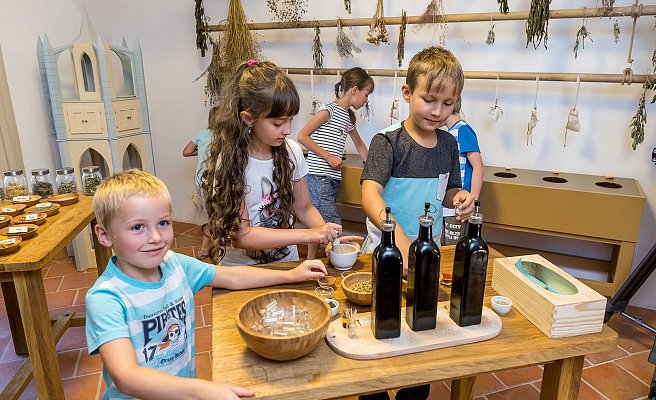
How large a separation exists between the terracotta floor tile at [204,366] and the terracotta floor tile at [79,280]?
1.27 meters

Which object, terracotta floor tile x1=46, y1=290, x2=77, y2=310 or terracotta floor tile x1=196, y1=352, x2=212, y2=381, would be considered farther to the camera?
terracotta floor tile x1=46, y1=290, x2=77, y2=310

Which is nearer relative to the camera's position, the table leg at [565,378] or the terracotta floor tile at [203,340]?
the table leg at [565,378]

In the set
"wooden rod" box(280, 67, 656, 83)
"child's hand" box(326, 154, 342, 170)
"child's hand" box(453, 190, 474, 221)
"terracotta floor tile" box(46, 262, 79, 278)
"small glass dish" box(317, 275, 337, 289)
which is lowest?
"terracotta floor tile" box(46, 262, 79, 278)

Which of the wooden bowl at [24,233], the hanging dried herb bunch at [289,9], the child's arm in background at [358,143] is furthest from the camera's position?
the hanging dried herb bunch at [289,9]

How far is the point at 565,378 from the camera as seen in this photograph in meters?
1.09

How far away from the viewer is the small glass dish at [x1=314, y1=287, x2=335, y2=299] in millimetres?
1197

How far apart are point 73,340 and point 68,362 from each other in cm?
22

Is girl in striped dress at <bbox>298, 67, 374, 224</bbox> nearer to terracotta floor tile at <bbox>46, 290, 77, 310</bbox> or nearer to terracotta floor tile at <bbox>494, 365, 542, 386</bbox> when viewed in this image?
terracotta floor tile at <bbox>494, 365, 542, 386</bbox>

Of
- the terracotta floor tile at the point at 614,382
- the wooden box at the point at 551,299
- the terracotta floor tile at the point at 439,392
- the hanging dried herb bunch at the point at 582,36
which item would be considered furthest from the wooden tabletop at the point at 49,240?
the hanging dried herb bunch at the point at 582,36

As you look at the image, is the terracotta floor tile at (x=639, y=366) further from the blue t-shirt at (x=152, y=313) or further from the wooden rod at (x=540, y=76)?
the blue t-shirt at (x=152, y=313)

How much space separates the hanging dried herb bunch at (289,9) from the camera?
3.52 m

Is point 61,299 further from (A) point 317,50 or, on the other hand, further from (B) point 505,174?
(B) point 505,174

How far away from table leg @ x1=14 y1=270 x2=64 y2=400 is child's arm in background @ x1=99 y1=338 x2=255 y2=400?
0.98 m

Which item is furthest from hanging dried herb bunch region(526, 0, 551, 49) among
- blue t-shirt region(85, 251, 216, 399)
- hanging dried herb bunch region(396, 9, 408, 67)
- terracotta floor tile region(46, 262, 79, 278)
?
terracotta floor tile region(46, 262, 79, 278)
